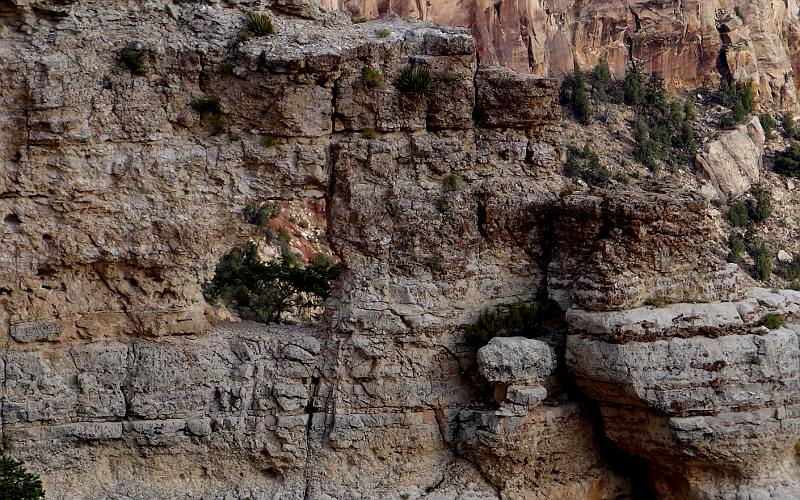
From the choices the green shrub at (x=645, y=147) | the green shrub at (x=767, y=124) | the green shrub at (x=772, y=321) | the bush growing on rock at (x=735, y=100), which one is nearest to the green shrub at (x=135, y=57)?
the green shrub at (x=772, y=321)

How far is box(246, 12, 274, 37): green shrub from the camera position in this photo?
1351 centimetres

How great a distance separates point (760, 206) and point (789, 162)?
6484 millimetres

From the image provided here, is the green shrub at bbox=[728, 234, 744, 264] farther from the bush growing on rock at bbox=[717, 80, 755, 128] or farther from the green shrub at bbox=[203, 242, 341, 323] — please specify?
the green shrub at bbox=[203, 242, 341, 323]

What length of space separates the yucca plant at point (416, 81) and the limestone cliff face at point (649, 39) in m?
38.7

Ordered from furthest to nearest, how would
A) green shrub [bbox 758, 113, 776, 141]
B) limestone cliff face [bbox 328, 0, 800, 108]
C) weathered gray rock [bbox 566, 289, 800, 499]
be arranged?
limestone cliff face [bbox 328, 0, 800, 108], green shrub [bbox 758, 113, 776, 141], weathered gray rock [bbox 566, 289, 800, 499]

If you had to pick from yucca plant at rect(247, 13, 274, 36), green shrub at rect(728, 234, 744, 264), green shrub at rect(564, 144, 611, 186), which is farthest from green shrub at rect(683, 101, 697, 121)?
Answer: yucca plant at rect(247, 13, 274, 36)

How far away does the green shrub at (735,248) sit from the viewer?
3728cm

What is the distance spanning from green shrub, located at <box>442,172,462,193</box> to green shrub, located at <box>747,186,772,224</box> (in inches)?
1273

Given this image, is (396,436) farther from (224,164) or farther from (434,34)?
(434,34)

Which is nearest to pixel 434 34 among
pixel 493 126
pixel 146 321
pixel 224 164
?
pixel 493 126

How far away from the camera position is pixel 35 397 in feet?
43.2

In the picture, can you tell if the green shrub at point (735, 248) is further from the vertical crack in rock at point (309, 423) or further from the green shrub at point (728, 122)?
the vertical crack in rock at point (309, 423)

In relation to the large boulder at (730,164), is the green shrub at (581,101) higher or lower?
higher

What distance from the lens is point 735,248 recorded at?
124ft
